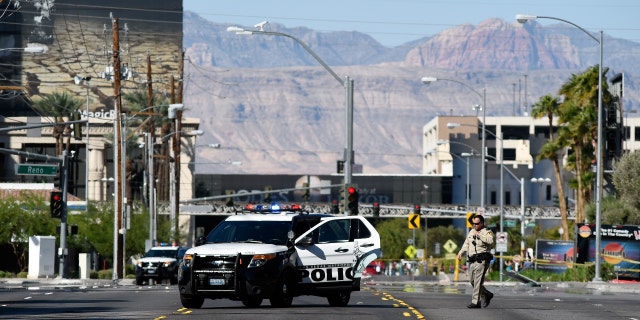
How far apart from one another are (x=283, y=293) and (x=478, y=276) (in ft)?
14.2

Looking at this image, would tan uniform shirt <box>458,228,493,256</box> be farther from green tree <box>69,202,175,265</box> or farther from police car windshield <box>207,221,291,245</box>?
green tree <box>69,202,175,265</box>

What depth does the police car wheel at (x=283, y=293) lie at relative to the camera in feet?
99.2

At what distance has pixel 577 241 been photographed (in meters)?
66.2

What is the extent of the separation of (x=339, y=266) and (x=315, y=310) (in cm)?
184

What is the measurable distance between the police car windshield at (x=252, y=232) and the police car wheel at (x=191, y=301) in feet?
4.33

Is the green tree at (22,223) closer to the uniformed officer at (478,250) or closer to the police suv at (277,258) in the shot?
the police suv at (277,258)

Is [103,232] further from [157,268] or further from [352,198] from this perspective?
[352,198]

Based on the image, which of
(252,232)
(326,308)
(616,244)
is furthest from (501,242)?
(252,232)

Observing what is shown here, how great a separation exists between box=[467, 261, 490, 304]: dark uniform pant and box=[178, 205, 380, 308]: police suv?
2497 millimetres

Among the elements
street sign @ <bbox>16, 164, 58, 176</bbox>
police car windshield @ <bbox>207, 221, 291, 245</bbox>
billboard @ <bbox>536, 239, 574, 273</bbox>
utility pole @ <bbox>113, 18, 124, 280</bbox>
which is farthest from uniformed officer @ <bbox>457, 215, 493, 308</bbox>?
billboard @ <bbox>536, 239, 574, 273</bbox>

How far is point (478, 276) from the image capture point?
30969 millimetres

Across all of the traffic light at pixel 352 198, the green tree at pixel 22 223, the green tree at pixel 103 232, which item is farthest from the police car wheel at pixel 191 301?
the green tree at pixel 103 232

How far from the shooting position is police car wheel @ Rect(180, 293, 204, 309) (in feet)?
99.0

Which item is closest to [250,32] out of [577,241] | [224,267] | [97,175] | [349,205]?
[349,205]
